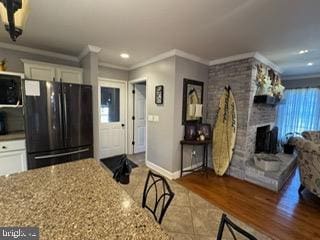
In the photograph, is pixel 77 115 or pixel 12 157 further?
pixel 77 115

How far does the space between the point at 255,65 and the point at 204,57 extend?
40.1 inches

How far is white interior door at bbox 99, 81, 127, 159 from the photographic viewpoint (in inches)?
170

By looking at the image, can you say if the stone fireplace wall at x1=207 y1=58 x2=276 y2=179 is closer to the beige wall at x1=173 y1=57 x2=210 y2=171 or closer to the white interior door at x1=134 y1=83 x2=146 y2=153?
the beige wall at x1=173 y1=57 x2=210 y2=171

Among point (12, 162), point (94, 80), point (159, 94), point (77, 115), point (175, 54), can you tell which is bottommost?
point (12, 162)

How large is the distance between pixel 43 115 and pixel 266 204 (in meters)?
3.68

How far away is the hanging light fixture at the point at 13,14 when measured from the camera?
0.96 meters

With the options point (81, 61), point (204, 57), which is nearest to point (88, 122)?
point (81, 61)

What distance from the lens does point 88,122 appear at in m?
2.93

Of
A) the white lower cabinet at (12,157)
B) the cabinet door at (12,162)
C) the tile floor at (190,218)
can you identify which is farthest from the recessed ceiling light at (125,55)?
the tile floor at (190,218)

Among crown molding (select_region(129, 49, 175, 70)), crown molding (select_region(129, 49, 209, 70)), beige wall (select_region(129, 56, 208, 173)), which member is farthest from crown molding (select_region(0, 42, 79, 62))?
beige wall (select_region(129, 56, 208, 173))

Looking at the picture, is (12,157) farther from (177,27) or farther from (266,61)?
(266,61)

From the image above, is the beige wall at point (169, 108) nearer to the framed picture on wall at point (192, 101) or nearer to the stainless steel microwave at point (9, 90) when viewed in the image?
the framed picture on wall at point (192, 101)

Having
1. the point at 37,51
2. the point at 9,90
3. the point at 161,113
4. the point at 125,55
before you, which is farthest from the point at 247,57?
the point at 9,90

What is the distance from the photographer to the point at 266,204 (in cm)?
256
